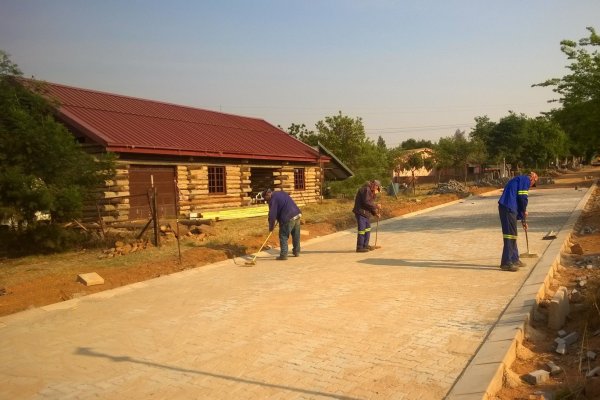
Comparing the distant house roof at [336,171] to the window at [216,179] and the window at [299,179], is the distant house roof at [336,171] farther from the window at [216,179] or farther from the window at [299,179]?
the window at [216,179]

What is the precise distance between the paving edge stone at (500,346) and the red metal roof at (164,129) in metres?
12.1

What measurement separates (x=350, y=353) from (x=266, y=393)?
1058 millimetres

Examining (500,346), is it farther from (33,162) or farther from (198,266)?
(33,162)

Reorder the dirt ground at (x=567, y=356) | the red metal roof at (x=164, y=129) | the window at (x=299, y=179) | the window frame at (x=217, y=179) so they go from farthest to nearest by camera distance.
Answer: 1. the window at (x=299, y=179)
2. the window frame at (x=217, y=179)
3. the red metal roof at (x=164, y=129)
4. the dirt ground at (x=567, y=356)

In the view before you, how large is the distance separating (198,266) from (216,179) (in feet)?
32.8

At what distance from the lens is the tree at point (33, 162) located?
1025 centimetres

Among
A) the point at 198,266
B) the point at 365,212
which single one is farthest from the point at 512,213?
the point at 198,266

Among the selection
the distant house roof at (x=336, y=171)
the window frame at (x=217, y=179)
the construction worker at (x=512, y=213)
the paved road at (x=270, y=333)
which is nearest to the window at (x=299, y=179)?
the distant house roof at (x=336, y=171)

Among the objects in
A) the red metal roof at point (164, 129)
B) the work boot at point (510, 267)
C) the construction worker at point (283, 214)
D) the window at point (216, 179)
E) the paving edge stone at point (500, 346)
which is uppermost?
the red metal roof at point (164, 129)

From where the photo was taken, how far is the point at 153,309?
6664 millimetres

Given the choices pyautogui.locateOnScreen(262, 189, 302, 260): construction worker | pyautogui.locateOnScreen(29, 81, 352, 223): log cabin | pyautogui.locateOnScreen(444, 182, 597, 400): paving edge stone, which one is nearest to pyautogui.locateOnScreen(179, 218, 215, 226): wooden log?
pyautogui.locateOnScreen(29, 81, 352, 223): log cabin

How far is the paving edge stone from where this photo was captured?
370 cm

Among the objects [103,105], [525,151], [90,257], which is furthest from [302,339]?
[525,151]

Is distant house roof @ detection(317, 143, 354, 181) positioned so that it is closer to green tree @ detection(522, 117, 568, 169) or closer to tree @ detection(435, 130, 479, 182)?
tree @ detection(435, 130, 479, 182)
